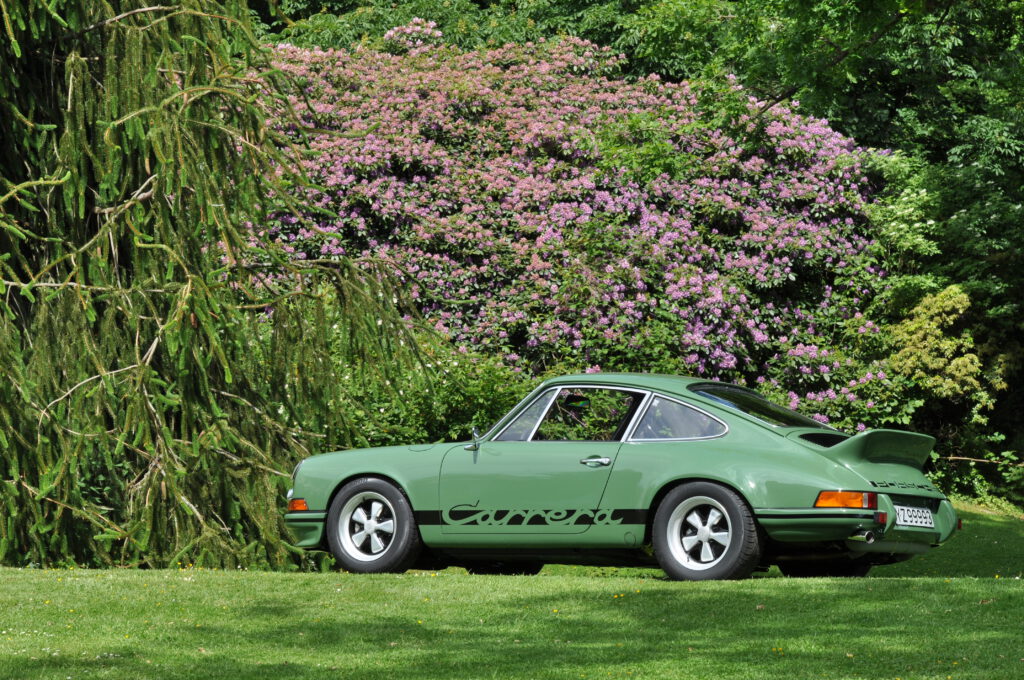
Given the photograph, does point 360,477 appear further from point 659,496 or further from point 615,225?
point 615,225

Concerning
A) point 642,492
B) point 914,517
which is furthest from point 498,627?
point 914,517

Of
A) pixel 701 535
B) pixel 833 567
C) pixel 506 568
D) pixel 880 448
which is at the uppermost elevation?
pixel 880 448

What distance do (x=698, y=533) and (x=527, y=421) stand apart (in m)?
1.48

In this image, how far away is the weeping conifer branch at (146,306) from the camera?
34.2ft

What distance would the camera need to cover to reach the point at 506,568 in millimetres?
10828

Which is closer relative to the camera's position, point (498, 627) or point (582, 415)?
point (498, 627)

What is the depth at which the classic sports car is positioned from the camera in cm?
852

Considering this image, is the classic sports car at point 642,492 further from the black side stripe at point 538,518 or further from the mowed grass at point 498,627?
the mowed grass at point 498,627

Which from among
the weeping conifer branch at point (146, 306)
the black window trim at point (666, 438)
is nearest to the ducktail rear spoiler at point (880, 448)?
the black window trim at point (666, 438)

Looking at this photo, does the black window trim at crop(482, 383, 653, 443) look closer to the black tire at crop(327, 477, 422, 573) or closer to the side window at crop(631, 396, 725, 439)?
the side window at crop(631, 396, 725, 439)

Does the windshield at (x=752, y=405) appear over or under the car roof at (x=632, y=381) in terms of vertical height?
under

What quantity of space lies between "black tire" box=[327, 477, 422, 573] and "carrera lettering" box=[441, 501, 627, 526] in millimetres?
335

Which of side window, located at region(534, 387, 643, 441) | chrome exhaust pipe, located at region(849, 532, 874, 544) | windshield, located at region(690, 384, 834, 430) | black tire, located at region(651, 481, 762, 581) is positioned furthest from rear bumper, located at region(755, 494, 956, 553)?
side window, located at region(534, 387, 643, 441)

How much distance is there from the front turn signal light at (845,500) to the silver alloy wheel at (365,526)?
9.76ft
